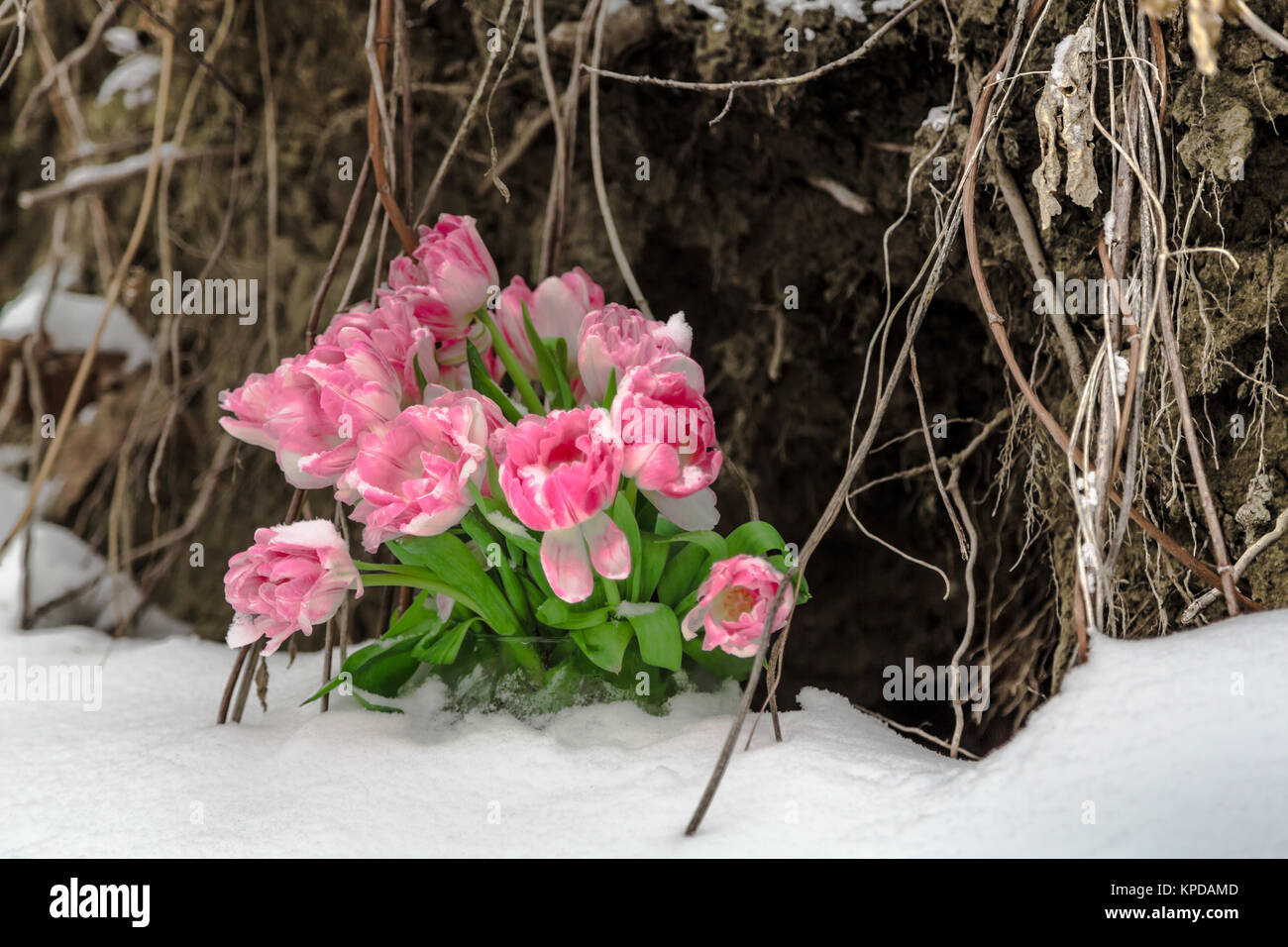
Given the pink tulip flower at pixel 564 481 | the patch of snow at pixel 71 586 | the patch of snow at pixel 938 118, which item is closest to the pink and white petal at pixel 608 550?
the pink tulip flower at pixel 564 481

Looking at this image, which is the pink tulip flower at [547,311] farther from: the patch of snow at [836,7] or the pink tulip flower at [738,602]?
the patch of snow at [836,7]

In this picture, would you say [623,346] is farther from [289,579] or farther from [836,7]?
[836,7]

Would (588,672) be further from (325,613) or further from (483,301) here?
(483,301)

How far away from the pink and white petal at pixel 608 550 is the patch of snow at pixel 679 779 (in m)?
0.14

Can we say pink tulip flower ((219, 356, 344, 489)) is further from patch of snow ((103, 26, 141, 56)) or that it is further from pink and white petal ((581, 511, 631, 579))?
patch of snow ((103, 26, 141, 56))

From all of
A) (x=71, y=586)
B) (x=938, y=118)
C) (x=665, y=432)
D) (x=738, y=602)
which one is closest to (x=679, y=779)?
(x=738, y=602)

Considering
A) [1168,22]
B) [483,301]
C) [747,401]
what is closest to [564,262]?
[747,401]

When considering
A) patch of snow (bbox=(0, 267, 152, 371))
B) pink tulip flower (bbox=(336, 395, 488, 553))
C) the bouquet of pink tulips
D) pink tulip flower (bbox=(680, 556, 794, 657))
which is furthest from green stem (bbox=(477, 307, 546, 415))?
patch of snow (bbox=(0, 267, 152, 371))

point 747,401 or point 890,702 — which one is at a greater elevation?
point 747,401

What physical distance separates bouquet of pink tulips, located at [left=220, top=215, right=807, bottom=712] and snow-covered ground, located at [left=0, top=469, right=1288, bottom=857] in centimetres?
5

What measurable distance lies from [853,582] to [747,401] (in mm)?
279

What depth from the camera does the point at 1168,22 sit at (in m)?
0.90

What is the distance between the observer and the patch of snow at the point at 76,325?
1.67 m

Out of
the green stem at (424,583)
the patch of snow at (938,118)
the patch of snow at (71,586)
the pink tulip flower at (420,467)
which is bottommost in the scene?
the patch of snow at (71,586)
